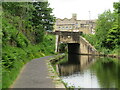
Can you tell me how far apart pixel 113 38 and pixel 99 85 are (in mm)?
29488

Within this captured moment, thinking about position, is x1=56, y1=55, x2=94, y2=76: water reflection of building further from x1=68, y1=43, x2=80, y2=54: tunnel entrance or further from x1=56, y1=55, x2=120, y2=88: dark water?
x1=68, y1=43, x2=80, y2=54: tunnel entrance

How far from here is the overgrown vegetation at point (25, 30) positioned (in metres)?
21.2

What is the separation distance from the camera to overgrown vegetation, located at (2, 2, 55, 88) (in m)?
21.2

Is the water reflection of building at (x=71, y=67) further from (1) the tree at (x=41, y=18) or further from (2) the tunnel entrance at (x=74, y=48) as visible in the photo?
(2) the tunnel entrance at (x=74, y=48)

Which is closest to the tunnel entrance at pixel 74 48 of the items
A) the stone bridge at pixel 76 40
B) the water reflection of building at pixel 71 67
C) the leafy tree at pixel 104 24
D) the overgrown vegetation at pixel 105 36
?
the stone bridge at pixel 76 40

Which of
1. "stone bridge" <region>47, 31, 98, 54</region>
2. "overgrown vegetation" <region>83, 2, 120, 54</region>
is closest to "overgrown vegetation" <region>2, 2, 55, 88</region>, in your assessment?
"stone bridge" <region>47, 31, 98, 54</region>

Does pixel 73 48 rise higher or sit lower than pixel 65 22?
lower

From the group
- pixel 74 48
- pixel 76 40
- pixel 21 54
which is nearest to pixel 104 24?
pixel 76 40

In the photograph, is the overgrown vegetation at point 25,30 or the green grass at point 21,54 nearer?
the green grass at point 21,54

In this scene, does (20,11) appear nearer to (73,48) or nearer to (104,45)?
(104,45)

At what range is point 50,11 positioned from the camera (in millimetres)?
42688

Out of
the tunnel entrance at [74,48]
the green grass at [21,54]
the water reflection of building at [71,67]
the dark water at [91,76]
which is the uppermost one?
the green grass at [21,54]

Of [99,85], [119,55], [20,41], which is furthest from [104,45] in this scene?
[99,85]

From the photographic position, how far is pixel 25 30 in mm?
33281
